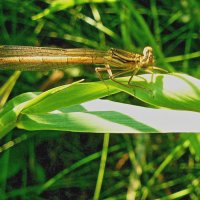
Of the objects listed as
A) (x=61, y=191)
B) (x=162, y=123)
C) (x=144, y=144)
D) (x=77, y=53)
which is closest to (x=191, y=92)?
(x=162, y=123)

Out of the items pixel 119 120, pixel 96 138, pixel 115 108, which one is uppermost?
pixel 96 138

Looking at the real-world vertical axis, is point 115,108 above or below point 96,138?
below

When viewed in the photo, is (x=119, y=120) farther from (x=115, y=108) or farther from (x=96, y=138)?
(x=96, y=138)

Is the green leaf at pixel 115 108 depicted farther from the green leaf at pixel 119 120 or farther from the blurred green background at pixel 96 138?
the blurred green background at pixel 96 138

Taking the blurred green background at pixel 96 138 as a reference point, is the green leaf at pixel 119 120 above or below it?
below

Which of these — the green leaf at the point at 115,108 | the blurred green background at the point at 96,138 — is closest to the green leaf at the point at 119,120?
the green leaf at the point at 115,108

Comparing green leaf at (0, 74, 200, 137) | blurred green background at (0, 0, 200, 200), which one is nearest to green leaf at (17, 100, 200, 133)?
green leaf at (0, 74, 200, 137)

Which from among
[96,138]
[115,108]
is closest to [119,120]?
[115,108]

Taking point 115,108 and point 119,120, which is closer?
point 119,120

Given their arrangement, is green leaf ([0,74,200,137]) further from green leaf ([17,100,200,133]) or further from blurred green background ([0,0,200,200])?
blurred green background ([0,0,200,200])
